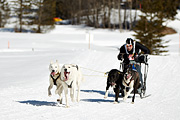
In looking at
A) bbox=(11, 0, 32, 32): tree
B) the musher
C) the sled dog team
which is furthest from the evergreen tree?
the sled dog team

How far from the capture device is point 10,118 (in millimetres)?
6191

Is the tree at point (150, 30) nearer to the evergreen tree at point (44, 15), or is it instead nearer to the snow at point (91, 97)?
the snow at point (91, 97)

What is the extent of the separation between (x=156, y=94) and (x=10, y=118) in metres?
5.73

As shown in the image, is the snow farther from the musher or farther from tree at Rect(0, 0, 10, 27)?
tree at Rect(0, 0, 10, 27)

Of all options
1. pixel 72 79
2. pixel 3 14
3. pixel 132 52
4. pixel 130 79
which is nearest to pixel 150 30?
pixel 132 52

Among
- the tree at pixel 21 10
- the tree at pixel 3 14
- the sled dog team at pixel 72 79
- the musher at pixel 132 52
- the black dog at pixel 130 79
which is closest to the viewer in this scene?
the sled dog team at pixel 72 79

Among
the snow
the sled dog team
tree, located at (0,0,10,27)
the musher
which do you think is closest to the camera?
the snow

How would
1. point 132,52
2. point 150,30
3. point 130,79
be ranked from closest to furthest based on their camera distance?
point 130,79
point 132,52
point 150,30

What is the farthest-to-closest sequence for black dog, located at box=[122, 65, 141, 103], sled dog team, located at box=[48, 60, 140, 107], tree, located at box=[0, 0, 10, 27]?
tree, located at box=[0, 0, 10, 27], black dog, located at box=[122, 65, 141, 103], sled dog team, located at box=[48, 60, 140, 107]

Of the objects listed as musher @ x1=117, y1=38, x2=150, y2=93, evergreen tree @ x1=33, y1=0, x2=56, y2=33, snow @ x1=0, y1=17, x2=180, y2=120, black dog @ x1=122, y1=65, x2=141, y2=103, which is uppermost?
evergreen tree @ x1=33, y1=0, x2=56, y2=33

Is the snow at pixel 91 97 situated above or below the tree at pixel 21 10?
below

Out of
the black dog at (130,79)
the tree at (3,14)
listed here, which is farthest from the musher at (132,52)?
the tree at (3,14)

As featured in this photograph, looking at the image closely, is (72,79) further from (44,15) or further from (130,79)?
(44,15)

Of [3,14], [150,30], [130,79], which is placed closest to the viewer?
[130,79]
